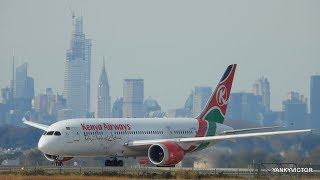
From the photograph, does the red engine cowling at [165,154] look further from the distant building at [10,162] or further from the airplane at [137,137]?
the distant building at [10,162]

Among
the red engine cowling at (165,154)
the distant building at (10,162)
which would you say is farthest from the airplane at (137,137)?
the distant building at (10,162)

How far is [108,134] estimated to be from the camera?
103 metres

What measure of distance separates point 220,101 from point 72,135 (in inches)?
740

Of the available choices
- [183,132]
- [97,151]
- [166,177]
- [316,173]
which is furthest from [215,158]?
[166,177]

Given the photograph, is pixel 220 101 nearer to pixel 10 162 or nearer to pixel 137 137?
pixel 137 137

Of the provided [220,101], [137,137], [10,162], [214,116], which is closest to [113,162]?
[137,137]

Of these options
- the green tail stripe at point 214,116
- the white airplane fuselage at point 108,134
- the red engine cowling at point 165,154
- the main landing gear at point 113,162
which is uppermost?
the green tail stripe at point 214,116

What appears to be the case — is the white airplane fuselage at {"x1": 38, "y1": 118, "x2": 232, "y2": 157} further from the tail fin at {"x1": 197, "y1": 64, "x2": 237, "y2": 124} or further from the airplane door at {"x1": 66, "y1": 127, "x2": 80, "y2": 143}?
the tail fin at {"x1": 197, "y1": 64, "x2": 237, "y2": 124}

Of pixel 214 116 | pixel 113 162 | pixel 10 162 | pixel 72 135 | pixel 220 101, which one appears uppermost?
pixel 220 101

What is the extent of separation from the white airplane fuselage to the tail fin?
207 cm

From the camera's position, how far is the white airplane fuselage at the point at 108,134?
9994 cm

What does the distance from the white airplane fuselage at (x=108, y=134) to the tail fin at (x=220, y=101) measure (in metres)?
2.07

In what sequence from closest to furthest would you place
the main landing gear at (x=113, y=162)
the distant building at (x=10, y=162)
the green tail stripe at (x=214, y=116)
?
1. the main landing gear at (x=113, y=162)
2. the green tail stripe at (x=214, y=116)
3. the distant building at (x=10, y=162)

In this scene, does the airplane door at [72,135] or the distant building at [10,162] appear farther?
the distant building at [10,162]
